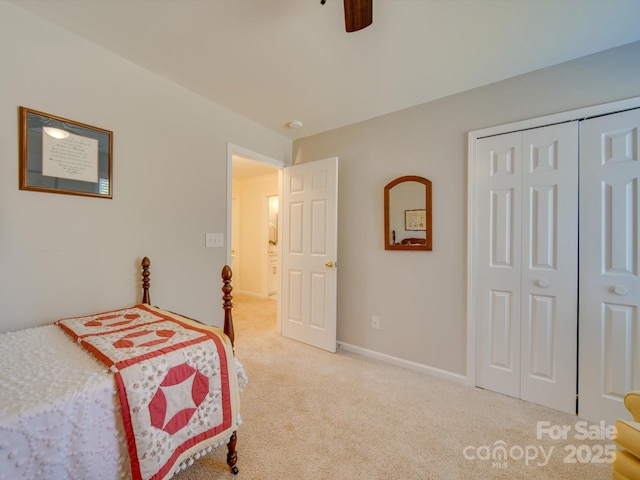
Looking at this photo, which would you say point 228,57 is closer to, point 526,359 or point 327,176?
point 327,176

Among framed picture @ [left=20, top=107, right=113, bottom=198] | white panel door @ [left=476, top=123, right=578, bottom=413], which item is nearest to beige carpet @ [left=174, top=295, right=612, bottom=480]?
white panel door @ [left=476, top=123, right=578, bottom=413]

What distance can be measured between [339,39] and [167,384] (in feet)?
6.79

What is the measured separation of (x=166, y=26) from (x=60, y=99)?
784 mm

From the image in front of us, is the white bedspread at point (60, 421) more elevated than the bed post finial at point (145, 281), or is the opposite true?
the bed post finial at point (145, 281)

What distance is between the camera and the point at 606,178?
67.9 inches

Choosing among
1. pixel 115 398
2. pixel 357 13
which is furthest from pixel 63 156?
pixel 357 13

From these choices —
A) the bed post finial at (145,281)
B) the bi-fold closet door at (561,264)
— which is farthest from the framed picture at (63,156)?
the bi-fold closet door at (561,264)

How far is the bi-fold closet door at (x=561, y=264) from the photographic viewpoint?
5.50 feet

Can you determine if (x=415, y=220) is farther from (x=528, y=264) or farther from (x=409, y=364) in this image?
(x=409, y=364)

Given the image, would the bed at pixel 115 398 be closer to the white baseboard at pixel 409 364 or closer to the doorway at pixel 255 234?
the white baseboard at pixel 409 364

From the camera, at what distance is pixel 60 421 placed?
2.68 ft

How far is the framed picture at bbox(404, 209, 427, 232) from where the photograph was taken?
7.97ft

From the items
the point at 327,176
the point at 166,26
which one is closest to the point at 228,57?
the point at 166,26

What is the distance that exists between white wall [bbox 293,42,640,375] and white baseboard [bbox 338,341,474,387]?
36mm
